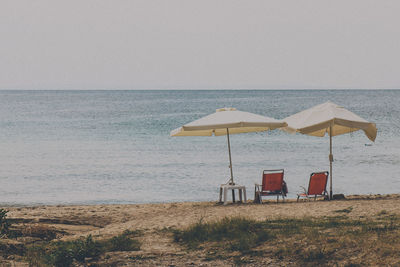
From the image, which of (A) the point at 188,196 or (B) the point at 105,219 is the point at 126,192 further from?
(B) the point at 105,219

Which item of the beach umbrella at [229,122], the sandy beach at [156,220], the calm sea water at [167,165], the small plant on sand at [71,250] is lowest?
the calm sea water at [167,165]

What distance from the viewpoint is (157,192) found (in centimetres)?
1567

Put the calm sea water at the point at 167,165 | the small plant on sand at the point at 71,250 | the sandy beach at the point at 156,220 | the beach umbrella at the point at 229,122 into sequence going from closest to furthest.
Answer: the small plant on sand at the point at 71,250 < the sandy beach at the point at 156,220 < the beach umbrella at the point at 229,122 < the calm sea water at the point at 167,165

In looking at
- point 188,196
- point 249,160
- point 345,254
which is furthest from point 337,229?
point 249,160

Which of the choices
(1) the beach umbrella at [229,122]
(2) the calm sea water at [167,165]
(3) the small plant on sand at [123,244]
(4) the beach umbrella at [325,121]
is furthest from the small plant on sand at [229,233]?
(2) the calm sea water at [167,165]

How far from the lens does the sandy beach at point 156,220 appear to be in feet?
21.0

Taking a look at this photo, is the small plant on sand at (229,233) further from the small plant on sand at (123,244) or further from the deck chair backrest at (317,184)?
the deck chair backrest at (317,184)

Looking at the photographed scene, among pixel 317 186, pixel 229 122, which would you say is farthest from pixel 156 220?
pixel 317 186

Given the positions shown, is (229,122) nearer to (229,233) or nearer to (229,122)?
(229,122)

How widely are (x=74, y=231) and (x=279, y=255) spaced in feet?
14.5

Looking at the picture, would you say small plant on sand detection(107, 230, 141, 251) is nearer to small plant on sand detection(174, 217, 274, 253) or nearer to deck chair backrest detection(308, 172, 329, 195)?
small plant on sand detection(174, 217, 274, 253)

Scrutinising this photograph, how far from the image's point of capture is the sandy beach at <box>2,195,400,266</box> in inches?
253

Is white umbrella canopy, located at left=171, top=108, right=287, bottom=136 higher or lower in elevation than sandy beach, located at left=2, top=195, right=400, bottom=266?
higher

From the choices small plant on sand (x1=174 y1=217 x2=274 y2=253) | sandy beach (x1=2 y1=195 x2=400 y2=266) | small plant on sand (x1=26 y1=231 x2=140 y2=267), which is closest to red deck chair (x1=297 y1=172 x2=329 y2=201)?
sandy beach (x1=2 y1=195 x2=400 y2=266)
